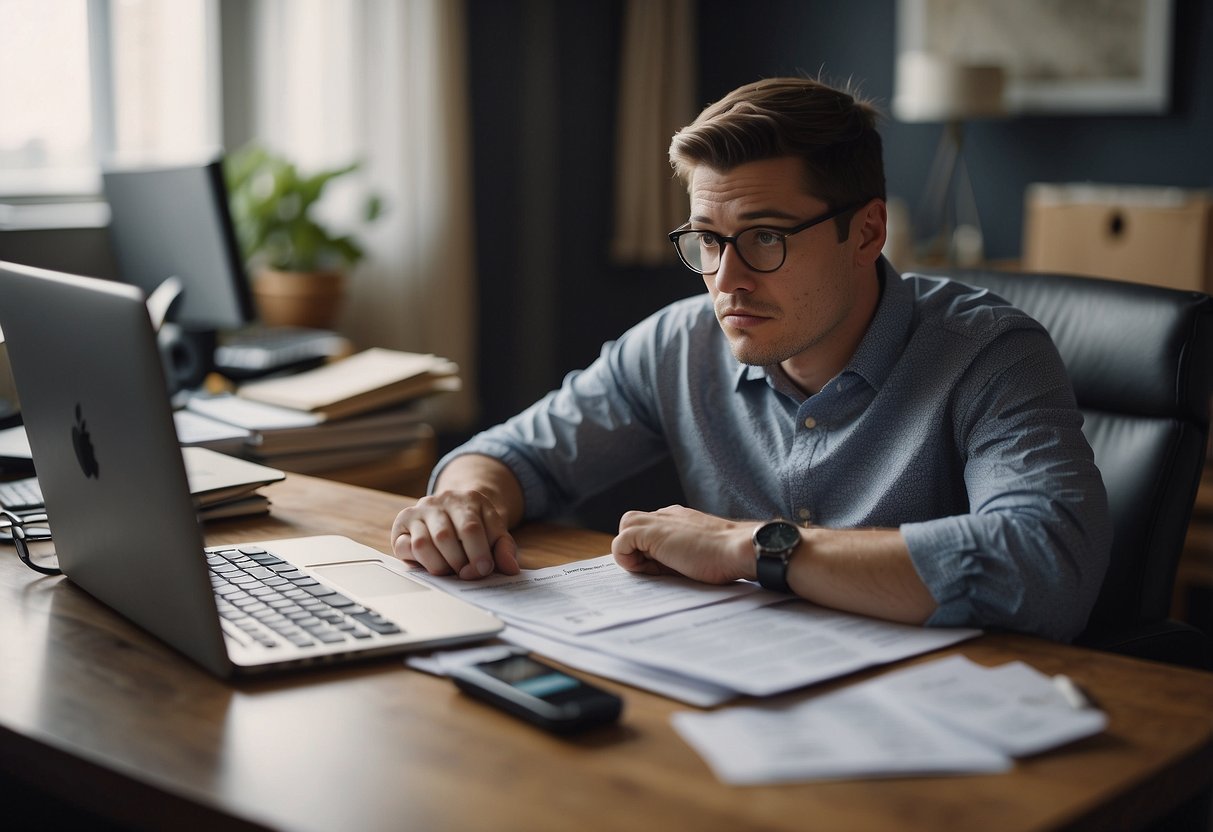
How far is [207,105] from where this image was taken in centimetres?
353

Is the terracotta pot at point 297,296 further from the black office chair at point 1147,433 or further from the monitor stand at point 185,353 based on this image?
the black office chair at point 1147,433

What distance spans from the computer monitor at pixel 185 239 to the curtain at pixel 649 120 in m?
2.22

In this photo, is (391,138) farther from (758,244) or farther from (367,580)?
(367,580)

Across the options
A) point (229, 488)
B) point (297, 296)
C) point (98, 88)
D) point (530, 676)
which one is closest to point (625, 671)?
point (530, 676)

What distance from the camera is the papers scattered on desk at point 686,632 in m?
0.98

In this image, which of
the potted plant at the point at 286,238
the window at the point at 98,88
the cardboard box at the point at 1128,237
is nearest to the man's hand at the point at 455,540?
the potted plant at the point at 286,238

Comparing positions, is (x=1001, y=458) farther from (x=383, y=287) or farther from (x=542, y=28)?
(x=542, y=28)

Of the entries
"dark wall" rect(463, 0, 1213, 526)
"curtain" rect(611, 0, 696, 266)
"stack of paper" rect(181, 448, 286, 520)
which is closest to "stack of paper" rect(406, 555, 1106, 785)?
"stack of paper" rect(181, 448, 286, 520)

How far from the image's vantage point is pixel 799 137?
4.77ft

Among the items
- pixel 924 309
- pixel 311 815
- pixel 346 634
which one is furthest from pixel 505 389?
pixel 311 815

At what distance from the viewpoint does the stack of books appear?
190 centimetres

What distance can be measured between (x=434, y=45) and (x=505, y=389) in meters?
1.18

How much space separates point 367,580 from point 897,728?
1.75 feet

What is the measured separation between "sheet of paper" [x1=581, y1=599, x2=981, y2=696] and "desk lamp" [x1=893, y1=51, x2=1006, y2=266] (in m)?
2.86
